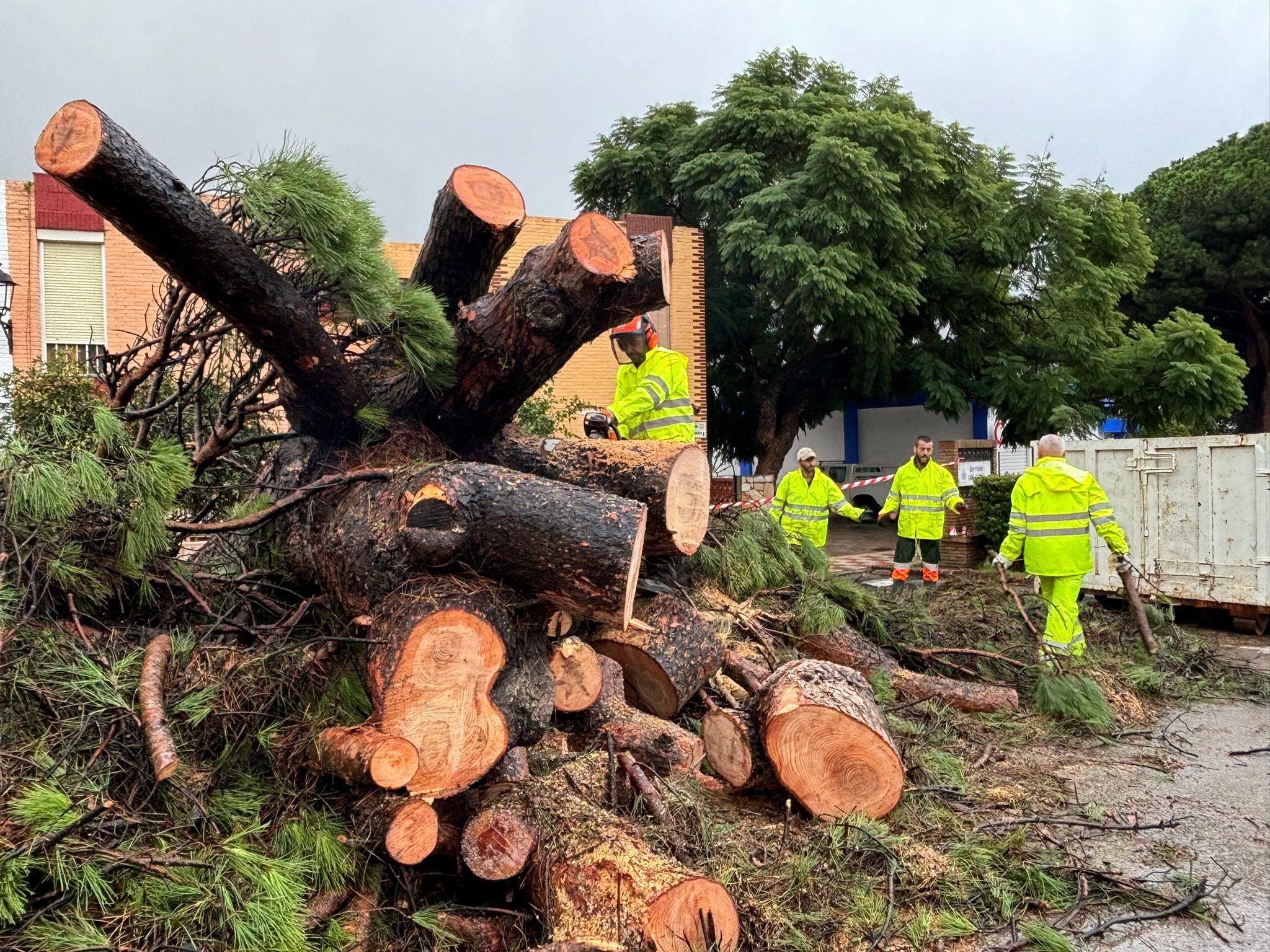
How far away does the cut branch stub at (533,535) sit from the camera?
332 cm

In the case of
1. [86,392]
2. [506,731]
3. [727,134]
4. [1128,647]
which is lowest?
[1128,647]

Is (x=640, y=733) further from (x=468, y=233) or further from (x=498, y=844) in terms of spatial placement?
(x=468, y=233)

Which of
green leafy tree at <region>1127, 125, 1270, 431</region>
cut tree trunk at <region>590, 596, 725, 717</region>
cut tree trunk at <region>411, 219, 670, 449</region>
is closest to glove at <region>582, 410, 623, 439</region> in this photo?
cut tree trunk at <region>411, 219, 670, 449</region>

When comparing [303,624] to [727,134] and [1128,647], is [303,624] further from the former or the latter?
[727,134]

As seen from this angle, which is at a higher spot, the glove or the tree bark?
the glove

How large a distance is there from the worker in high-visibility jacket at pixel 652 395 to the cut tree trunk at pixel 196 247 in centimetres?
221

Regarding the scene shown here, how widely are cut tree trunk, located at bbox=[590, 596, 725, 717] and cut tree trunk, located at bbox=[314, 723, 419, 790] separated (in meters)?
1.69

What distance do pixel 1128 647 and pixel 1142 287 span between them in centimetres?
2187

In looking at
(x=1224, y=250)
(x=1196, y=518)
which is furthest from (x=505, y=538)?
(x=1224, y=250)

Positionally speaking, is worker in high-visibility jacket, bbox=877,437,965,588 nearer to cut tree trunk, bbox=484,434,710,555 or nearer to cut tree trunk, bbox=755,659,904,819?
cut tree trunk, bbox=484,434,710,555

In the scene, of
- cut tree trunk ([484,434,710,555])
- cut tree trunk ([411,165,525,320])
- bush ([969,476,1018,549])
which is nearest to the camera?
cut tree trunk ([411,165,525,320])

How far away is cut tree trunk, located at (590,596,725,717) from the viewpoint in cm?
459

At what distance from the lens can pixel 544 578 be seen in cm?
342

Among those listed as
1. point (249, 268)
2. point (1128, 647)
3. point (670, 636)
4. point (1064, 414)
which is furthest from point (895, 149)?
point (249, 268)
